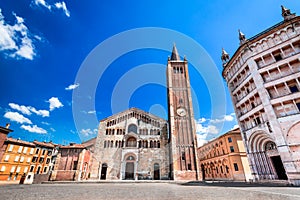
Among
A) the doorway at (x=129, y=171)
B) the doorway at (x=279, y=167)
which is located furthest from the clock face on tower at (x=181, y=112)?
the doorway at (x=279, y=167)

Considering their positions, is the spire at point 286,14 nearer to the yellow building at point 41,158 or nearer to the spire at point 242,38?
the spire at point 242,38

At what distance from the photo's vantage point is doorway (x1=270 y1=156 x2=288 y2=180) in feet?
48.9

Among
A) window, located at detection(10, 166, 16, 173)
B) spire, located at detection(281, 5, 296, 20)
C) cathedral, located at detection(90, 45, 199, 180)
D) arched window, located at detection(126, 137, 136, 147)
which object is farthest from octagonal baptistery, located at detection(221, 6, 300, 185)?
window, located at detection(10, 166, 16, 173)

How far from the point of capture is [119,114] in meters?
32.4

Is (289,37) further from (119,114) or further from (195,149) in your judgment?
(119,114)

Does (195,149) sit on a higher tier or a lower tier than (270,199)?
higher

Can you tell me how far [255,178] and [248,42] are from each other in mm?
16891

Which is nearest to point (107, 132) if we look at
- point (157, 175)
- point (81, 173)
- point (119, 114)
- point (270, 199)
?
point (119, 114)

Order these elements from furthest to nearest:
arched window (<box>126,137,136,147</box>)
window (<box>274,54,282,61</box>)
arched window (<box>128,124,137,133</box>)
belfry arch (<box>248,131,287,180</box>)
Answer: arched window (<box>128,124,137,133</box>) < arched window (<box>126,137,136,147</box>) < window (<box>274,54,282,61</box>) < belfry arch (<box>248,131,287,180</box>)

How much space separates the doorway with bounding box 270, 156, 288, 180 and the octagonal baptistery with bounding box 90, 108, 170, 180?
1589 cm

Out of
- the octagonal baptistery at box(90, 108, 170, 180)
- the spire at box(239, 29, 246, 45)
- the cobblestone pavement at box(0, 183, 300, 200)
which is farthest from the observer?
the octagonal baptistery at box(90, 108, 170, 180)

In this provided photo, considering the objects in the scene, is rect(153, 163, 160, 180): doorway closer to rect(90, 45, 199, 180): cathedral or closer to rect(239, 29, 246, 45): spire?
rect(90, 45, 199, 180): cathedral

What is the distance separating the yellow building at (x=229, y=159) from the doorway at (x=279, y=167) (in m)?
11.9

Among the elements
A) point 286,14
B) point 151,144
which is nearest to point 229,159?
point 151,144
